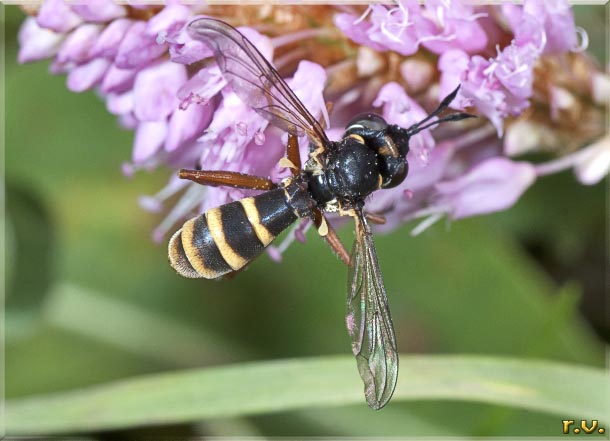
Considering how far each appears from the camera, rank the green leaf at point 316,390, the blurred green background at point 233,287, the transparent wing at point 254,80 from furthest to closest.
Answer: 1. the blurred green background at point 233,287
2. the green leaf at point 316,390
3. the transparent wing at point 254,80

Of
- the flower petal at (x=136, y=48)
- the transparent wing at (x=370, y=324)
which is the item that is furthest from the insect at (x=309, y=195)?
the flower petal at (x=136, y=48)

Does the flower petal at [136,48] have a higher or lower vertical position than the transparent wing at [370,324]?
higher

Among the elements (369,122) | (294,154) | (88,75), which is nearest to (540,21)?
(369,122)

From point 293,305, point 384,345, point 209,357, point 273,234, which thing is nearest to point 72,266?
point 209,357

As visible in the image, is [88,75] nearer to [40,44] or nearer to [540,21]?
[40,44]

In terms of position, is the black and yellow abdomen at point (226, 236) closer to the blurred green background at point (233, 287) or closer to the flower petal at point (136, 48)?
the flower petal at point (136, 48)

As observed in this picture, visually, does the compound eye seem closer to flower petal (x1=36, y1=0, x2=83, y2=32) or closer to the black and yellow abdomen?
the black and yellow abdomen

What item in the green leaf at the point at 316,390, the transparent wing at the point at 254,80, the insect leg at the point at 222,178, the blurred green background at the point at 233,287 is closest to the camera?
the transparent wing at the point at 254,80

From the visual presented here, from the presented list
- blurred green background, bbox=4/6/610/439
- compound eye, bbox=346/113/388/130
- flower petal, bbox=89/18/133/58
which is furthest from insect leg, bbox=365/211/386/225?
blurred green background, bbox=4/6/610/439

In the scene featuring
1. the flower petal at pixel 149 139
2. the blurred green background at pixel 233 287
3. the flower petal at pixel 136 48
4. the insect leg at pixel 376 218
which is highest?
the flower petal at pixel 136 48
